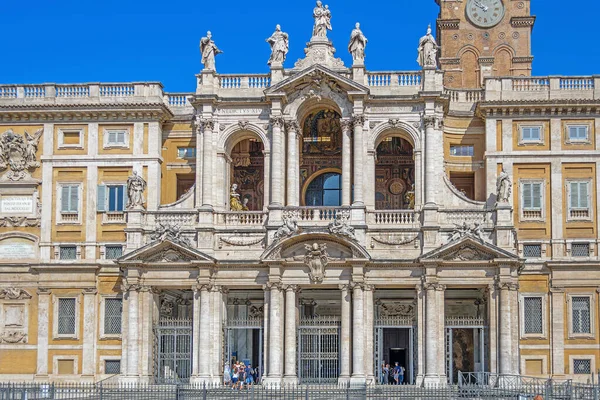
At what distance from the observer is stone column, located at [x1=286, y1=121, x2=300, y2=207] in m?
51.7

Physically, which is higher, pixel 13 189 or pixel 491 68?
pixel 491 68

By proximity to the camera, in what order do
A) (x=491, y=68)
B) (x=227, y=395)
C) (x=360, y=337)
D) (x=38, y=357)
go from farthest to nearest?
(x=491, y=68) → (x=38, y=357) → (x=360, y=337) → (x=227, y=395)

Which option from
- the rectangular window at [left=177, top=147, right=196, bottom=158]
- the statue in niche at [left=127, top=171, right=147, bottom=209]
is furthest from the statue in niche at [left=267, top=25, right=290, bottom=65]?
the statue in niche at [left=127, top=171, right=147, bottom=209]

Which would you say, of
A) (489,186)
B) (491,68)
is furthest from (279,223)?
(491,68)

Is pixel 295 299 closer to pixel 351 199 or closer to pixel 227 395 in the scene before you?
pixel 351 199

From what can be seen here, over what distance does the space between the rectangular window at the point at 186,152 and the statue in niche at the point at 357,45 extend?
30.4 feet

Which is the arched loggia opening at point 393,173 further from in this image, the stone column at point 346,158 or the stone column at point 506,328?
the stone column at point 506,328

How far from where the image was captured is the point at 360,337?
49562 millimetres

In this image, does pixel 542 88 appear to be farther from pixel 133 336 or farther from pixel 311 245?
pixel 133 336

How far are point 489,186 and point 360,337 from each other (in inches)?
389

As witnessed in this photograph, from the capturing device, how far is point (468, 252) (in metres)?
49.9

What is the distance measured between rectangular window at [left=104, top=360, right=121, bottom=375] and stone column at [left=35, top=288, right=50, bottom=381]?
2.89m

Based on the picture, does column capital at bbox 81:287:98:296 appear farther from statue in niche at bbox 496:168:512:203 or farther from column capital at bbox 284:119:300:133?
statue in niche at bbox 496:168:512:203

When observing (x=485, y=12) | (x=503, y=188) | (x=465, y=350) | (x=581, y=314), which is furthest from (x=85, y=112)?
(x=485, y=12)
